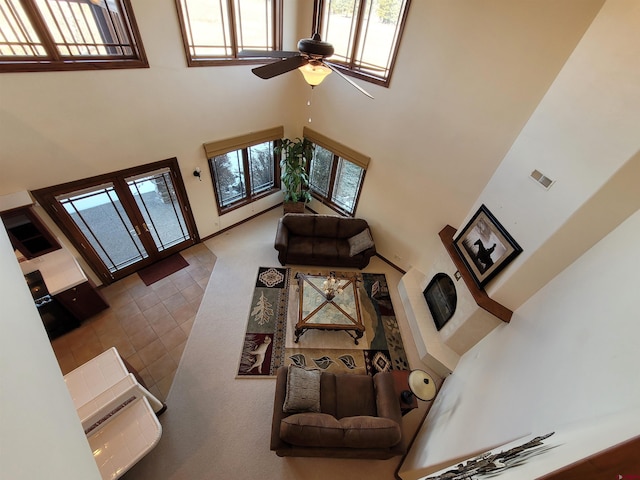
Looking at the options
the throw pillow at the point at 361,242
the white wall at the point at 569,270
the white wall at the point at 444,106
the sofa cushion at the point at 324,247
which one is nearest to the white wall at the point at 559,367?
the white wall at the point at 569,270

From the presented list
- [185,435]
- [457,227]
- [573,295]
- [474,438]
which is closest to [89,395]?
[185,435]

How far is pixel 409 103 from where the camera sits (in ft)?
13.1

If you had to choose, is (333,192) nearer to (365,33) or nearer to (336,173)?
(336,173)

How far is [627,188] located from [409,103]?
2.70 m

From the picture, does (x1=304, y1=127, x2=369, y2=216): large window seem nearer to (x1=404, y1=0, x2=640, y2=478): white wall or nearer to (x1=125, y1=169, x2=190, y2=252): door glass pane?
(x1=404, y1=0, x2=640, y2=478): white wall

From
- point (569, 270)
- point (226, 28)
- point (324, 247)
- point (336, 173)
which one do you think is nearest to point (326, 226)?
point (324, 247)

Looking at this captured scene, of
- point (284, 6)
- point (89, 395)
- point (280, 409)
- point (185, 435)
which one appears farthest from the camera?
point (284, 6)

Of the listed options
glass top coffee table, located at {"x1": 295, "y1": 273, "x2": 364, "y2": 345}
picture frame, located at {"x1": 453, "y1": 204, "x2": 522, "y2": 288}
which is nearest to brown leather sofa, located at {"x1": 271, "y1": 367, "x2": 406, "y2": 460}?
glass top coffee table, located at {"x1": 295, "y1": 273, "x2": 364, "y2": 345}

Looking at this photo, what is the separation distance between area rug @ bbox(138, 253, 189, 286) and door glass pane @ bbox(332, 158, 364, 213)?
3402mm

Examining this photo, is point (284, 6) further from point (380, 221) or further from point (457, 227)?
point (457, 227)

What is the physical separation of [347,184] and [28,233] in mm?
4989

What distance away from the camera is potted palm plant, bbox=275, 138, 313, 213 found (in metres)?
5.65

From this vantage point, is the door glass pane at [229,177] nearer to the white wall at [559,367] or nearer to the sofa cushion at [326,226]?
the sofa cushion at [326,226]

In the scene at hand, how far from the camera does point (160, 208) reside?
15.8ft
